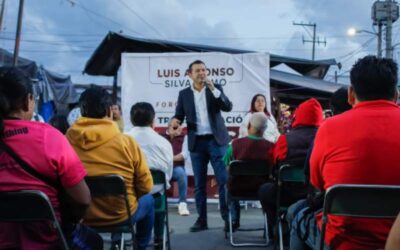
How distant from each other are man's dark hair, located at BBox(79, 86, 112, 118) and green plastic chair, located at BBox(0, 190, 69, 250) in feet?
4.05

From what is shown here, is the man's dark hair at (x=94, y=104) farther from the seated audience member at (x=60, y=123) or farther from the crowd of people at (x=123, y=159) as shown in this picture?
the seated audience member at (x=60, y=123)

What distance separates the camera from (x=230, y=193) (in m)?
5.18

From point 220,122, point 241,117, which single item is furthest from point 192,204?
point 220,122

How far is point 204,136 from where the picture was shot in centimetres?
588

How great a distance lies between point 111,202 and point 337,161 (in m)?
1.60

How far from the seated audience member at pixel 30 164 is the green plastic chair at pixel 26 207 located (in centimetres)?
4

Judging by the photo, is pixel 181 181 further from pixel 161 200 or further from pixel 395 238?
pixel 395 238

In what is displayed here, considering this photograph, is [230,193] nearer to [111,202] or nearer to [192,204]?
[111,202]

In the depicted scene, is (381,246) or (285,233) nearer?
(381,246)

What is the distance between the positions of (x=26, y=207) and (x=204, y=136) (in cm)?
355

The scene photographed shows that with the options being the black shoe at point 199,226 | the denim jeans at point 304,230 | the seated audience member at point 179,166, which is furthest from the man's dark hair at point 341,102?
the seated audience member at point 179,166

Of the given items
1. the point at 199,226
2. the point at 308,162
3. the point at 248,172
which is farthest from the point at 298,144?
the point at 199,226

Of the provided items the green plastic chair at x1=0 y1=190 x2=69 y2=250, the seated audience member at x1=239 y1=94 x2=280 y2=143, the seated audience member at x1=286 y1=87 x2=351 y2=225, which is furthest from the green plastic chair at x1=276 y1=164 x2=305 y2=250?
the seated audience member at x1=239 y1=94 x2=280 y2=143

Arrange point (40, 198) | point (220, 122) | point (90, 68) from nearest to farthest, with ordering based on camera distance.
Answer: point (40, 198) → point (220, 122) → point (90, 68)
